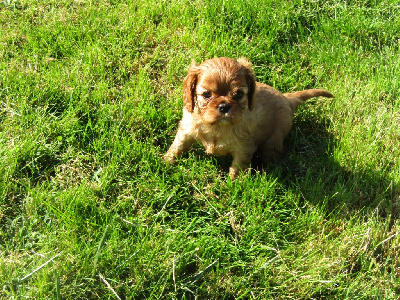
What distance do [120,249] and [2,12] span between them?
10.3ft

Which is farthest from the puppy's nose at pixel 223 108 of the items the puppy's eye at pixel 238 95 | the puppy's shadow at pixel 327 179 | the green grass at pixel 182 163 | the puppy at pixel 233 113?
the puppy's shadow at pixel 327 179

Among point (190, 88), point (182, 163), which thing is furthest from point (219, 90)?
point (182, 163)

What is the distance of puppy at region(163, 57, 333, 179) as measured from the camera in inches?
125

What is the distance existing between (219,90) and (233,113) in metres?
0.21

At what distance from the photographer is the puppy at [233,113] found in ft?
10.4

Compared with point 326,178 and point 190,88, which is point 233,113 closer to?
point 190,88

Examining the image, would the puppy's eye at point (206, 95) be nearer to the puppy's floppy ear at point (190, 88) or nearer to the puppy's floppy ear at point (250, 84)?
the puppy's floppy ear at point (190, 88)

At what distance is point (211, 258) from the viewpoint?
2971mm

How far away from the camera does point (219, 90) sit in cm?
319

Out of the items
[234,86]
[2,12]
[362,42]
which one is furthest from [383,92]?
[2,12]

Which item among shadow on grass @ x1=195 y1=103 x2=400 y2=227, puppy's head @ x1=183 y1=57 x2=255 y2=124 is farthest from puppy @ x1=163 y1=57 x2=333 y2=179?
shadow on grass @ x1=195 y1=103 x2=400 y2=227

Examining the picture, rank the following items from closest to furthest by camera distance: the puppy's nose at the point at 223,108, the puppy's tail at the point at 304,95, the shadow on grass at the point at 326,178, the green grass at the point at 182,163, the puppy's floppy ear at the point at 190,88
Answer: the green grass at the point at 182,163
the puppy's nose at the point at 223,108
the puppy's floppy ear at the point at 190,88
the shadow on grass at the point at 326,178
the puppy's tail at the point at 304,95

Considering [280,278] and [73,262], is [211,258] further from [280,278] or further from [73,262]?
[73,262]

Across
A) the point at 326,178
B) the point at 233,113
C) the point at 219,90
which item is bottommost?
the point at 326,178
